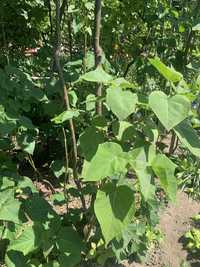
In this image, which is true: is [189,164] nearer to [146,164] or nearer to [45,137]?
[45,137]

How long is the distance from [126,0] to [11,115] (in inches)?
74.7

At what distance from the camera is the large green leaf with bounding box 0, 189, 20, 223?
2252 mm

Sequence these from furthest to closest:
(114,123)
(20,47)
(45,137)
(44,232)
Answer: (20,47)
(45,137)
(44,232)
(114,123)

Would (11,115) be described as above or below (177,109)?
below

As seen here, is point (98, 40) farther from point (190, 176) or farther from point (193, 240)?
point (190, 176)

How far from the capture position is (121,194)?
1.95 meters

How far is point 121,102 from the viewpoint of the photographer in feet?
5.93

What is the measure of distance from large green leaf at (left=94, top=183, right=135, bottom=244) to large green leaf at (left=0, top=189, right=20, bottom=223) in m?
0.51

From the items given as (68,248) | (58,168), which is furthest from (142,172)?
(58,168)

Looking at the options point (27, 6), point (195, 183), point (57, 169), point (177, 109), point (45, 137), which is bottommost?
point (195, 183)

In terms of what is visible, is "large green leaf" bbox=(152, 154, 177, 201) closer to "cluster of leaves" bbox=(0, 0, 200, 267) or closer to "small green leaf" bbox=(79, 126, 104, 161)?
"cluster of leaves" bbox=(0, 0, 200, 267)

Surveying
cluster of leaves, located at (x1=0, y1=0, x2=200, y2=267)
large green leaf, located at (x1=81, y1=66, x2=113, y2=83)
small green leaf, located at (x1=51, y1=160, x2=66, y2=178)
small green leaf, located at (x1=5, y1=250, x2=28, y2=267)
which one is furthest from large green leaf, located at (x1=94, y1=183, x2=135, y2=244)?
small green leaf, located at (x1=51, y1=160, x2=66, y2=178)

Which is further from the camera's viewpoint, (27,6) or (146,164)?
(27,6)

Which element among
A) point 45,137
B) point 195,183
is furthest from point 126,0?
point 195,183
